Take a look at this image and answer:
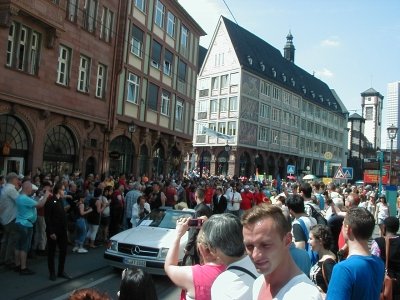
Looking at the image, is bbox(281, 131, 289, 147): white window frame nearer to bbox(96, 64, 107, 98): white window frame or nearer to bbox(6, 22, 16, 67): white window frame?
bbox(96, 64, 107, 98): white window frame

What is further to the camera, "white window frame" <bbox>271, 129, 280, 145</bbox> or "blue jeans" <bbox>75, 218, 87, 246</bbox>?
"white window frame" <bbox>271, 129, 280, 145</bbox>

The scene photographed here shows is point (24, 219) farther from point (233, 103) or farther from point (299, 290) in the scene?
point (233, 103)

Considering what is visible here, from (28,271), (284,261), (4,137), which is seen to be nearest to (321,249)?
(284,261)

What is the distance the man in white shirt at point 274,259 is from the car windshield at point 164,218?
806 centimetres

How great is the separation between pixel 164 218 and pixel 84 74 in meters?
13.1

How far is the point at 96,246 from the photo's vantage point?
39.1ft

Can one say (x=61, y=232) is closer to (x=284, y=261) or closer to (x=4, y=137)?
(x=284, y=261)

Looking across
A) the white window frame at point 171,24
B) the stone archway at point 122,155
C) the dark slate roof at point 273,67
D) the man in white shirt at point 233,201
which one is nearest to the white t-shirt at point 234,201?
the man in white shirt at point 233,201

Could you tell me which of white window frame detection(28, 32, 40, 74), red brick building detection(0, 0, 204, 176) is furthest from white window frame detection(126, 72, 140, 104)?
white window frame detection(28, 32, 40, 74)

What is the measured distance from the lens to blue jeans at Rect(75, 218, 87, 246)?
10805 millimetres

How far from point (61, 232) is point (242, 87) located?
45.5m

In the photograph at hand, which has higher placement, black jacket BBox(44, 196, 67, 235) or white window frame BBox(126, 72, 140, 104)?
white window frame BBox(126, 72, 140, 104)

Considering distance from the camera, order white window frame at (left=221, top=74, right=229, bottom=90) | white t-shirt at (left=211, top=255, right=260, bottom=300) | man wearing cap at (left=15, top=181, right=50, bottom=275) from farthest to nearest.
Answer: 1. white window frame at (left=221, top=74, right=229, bottom=90)
2. man wearing cap at (left=15, top=181, right=50, bottom=275)
3. white t-shirt at (left=211, top=255, right=260, bottom=300)

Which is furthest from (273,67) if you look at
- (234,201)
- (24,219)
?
(24,219)
